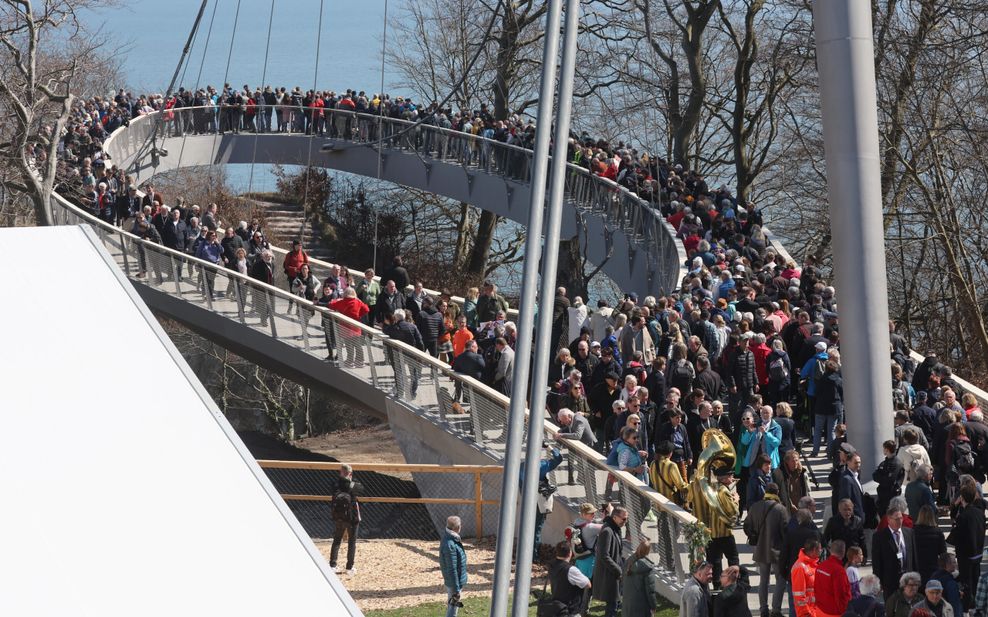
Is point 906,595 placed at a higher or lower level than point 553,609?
higher

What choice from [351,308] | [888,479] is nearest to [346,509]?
Answer: [888,479]

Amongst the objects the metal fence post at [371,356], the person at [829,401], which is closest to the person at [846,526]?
the person at [829,401]

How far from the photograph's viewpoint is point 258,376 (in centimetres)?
4241

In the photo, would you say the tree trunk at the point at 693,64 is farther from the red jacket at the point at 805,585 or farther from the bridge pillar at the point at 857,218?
the red jacket at the point at 805,585

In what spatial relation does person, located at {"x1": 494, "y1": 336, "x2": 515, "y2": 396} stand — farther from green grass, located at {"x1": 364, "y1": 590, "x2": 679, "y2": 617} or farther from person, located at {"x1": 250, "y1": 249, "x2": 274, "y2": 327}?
person, located at {"x1": 250, "y1": 249, "x2": 274, "y2": 327}

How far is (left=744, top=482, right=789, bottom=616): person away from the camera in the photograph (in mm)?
11148

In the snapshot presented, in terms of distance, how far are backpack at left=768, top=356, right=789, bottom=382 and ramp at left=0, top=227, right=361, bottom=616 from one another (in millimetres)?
8472

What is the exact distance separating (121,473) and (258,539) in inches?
33.9

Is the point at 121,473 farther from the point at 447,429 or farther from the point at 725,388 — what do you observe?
the point at 447,429

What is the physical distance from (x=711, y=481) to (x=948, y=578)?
2.31 metres

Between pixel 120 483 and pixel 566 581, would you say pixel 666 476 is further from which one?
pixel 120 483

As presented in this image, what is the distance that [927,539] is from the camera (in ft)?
34.7

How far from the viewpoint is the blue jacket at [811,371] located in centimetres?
1548

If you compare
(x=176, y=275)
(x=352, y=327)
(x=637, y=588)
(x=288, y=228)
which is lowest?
(x=637, y=588)
